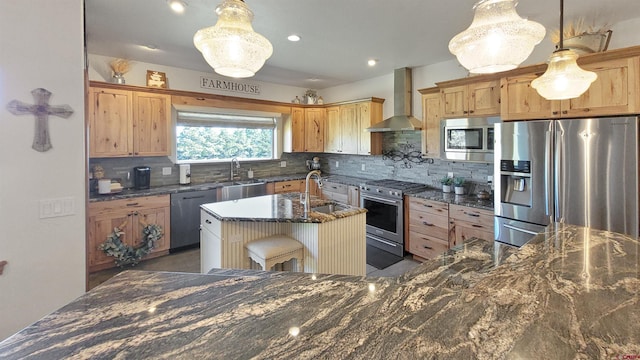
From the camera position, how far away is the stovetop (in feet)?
13.9

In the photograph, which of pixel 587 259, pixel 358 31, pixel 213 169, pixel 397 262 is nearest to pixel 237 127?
pixel 213 169

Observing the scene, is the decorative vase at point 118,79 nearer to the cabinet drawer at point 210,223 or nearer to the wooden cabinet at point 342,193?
the cabinet drawer at point 210,223

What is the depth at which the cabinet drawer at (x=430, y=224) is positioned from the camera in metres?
3.71

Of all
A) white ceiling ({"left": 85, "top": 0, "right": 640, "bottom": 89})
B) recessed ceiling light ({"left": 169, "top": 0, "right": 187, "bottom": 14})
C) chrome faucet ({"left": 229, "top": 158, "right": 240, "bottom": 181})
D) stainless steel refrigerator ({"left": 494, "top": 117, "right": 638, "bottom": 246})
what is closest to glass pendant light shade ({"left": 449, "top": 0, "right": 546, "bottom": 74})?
white ceiling ({"left": 85, "top": 0, "right": 640, "bottom": 89})

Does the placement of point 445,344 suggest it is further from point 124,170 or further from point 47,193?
point 124,170

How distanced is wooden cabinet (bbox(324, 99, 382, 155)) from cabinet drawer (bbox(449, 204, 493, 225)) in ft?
6.08

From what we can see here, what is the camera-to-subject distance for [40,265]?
1.92 m

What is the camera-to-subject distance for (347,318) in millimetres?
850

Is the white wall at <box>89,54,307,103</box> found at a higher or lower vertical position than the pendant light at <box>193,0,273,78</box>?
higher

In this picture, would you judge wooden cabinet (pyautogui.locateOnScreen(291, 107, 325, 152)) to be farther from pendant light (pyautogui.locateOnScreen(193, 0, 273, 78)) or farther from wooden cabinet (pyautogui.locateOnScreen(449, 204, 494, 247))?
pendant light (pyautogui.locateOnScreen(193, 0, 273, 78))

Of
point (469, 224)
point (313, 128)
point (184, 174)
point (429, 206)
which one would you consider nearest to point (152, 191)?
point (184, 174)

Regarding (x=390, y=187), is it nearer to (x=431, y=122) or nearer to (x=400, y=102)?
(x=431, y=122)

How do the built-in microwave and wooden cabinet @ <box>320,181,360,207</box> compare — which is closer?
the built-in microwave

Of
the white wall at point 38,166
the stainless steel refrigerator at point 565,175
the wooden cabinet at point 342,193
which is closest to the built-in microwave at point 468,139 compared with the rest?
the stainless steel refrigerator at point 565,175
